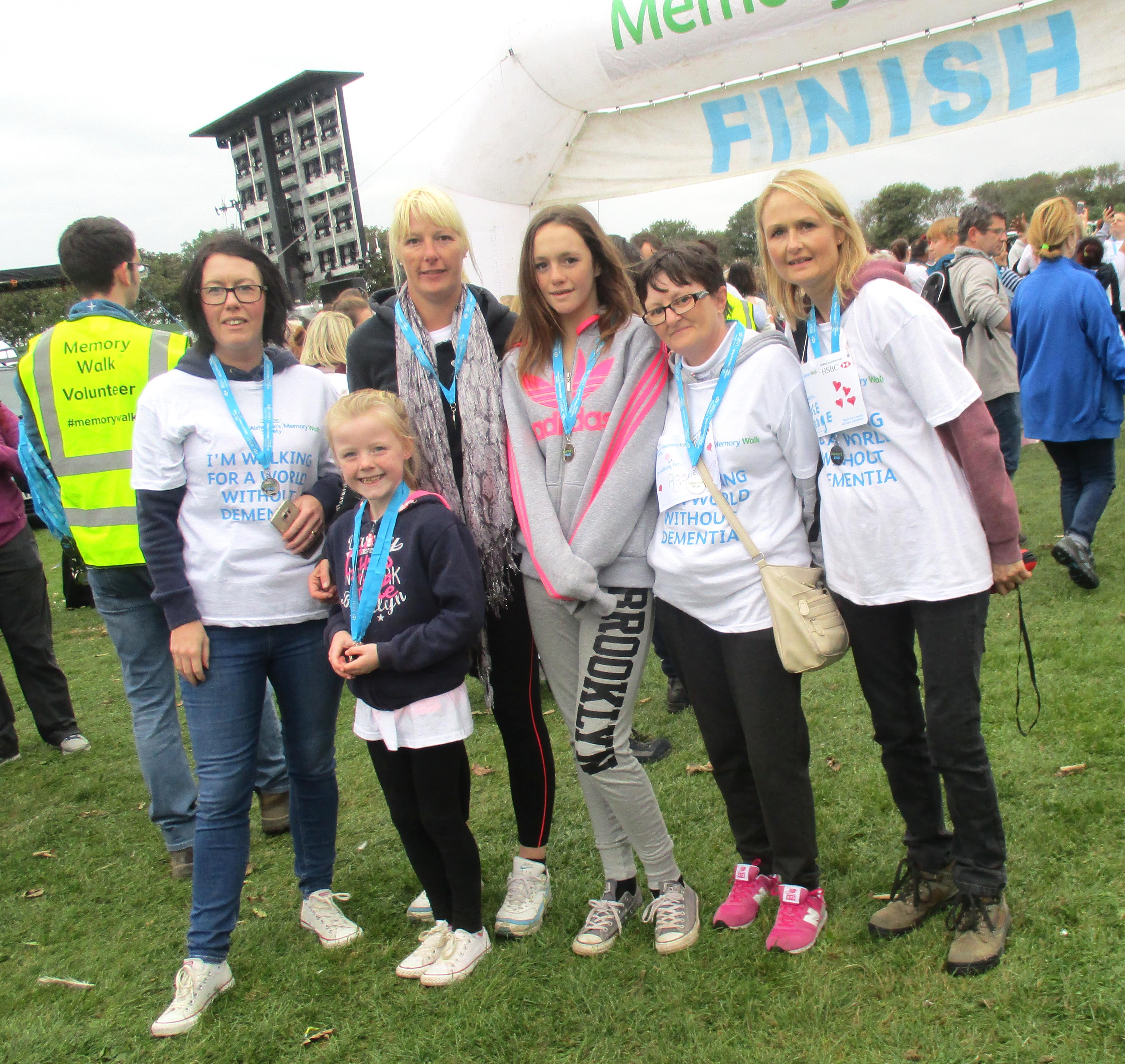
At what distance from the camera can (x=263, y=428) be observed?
8.77ft

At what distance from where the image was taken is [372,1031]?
245 centimetres

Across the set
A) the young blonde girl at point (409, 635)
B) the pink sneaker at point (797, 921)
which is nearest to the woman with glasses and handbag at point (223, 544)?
the young blonde girl at point (409, 635)

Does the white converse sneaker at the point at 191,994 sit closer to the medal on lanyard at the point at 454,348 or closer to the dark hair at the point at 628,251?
the medal on lanyard at the point at 454,348

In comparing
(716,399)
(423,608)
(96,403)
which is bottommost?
(423,608)

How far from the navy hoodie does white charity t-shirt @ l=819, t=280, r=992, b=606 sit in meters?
1.04

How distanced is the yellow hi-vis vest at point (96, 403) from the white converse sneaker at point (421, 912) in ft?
5.28

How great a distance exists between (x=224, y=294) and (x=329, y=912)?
6.68ft

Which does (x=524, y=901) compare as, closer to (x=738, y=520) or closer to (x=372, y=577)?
(x=372, y=577)

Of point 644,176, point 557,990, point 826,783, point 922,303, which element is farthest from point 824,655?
point 644,176

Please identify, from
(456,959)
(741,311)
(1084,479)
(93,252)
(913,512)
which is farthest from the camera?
(1084,479)

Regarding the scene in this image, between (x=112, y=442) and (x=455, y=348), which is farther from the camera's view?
(x=112, y=442)

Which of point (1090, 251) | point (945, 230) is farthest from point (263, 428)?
point (1090, 251)

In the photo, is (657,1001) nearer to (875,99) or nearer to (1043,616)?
(1043,616)

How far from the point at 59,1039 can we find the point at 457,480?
2.00 metres
